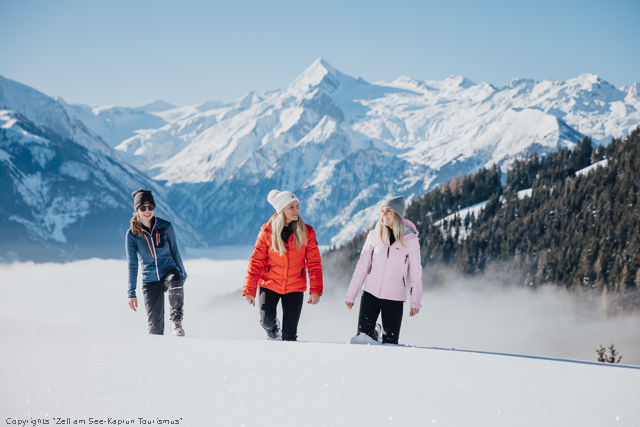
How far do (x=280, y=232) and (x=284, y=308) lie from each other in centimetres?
128

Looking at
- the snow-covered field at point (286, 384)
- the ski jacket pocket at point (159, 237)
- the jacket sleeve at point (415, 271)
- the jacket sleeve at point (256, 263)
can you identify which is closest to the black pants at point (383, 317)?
the jacket sleeve at point (415, 271)

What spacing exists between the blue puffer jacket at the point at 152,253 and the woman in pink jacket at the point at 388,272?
10.5 ft

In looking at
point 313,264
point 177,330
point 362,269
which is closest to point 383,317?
point 362,269

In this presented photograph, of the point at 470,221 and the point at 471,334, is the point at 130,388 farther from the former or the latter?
the point at 471,334

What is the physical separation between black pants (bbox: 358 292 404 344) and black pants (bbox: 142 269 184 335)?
10.4 feet

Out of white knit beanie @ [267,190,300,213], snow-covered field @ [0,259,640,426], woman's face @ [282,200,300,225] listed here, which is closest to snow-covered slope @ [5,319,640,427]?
snow-covered field @ [0,259,640,426]

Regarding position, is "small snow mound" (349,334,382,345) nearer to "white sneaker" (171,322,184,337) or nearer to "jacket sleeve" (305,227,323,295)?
"jacket sleeve" (305,227,323,295)

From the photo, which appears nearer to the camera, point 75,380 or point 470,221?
point 75,380

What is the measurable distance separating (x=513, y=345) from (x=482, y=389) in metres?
149

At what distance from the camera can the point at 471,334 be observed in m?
155

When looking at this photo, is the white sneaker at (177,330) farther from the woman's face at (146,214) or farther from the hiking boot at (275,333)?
the woman's face at (146,214)

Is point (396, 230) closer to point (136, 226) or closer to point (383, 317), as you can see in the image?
point (383, 317)

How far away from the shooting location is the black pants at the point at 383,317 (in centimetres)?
751

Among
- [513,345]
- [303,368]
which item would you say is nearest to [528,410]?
[303,368]
